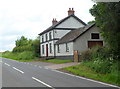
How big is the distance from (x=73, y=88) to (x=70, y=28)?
33.7 metres

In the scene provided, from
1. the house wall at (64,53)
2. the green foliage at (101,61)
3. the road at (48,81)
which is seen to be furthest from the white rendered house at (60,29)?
the road at (48,81)

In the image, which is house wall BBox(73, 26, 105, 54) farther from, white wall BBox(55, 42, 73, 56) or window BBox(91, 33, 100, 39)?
white wall BBox(55, 42, 73, 56)

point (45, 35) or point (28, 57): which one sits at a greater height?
point (45, 35)

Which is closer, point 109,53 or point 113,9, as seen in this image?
point 113,9

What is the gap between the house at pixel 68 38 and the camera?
34.6 meters

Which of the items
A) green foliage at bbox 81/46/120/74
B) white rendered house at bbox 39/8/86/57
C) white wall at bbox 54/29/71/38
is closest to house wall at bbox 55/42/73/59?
white rendered house at bbox 39/8/86/57

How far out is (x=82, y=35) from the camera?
34469mm

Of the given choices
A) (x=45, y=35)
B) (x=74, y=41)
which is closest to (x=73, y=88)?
(x=74, y=41)

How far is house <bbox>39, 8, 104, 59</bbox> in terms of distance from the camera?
3462 cm

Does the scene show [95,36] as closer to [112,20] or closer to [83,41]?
[83,41]

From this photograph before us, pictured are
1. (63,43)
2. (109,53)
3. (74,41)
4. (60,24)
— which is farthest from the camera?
(60,24)

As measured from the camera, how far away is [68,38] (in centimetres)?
3784

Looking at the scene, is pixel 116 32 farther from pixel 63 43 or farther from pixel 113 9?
pixel 63 43

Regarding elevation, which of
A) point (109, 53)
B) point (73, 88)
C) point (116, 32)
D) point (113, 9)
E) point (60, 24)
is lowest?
point (73, 88)
